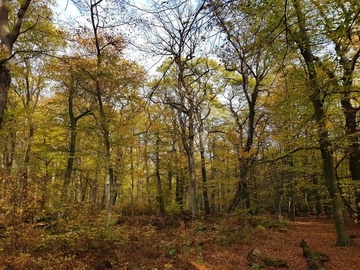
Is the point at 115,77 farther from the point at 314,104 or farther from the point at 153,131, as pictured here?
the point at 153,131

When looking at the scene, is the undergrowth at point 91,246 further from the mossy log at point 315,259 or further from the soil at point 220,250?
the mossy log at point 315,259

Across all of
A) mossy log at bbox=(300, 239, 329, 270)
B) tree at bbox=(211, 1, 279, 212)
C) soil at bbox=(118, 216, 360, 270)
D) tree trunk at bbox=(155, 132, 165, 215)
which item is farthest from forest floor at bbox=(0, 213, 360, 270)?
tree trunk at bbox=(155, 132, 165, 215)

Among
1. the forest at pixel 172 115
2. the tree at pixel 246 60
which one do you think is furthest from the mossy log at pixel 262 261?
the tree at pixel 246 60

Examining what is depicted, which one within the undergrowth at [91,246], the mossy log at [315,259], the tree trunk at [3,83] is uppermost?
the tree trunk at [3,83]

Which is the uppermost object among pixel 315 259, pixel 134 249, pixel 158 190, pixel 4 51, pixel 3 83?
pixel 4 51

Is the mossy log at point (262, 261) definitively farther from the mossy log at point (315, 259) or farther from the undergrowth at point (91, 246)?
the undergrowth at point (91, 246)

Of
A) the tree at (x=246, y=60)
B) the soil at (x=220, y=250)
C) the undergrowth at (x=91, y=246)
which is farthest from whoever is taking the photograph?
the soil at (x=220, y=250)

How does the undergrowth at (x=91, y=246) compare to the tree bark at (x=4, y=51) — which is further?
the undergrowth at (x=91, y=246)

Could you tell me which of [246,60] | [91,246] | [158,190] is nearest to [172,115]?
[158,190]

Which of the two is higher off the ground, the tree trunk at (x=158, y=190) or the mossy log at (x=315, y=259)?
the tree trunk at (x=158, y=190)

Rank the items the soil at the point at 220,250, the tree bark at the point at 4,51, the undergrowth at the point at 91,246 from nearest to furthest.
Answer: the tree bark at the point at 4,51, the undergrowth at the point at 91,246, the soil at the point at 220,250

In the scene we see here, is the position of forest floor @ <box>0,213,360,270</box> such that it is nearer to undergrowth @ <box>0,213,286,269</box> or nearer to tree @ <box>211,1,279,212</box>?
undergrowth @ <box>0,213,286,269</box>

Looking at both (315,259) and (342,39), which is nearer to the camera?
(342,39)

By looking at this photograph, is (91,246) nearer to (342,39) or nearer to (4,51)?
(4,51)
